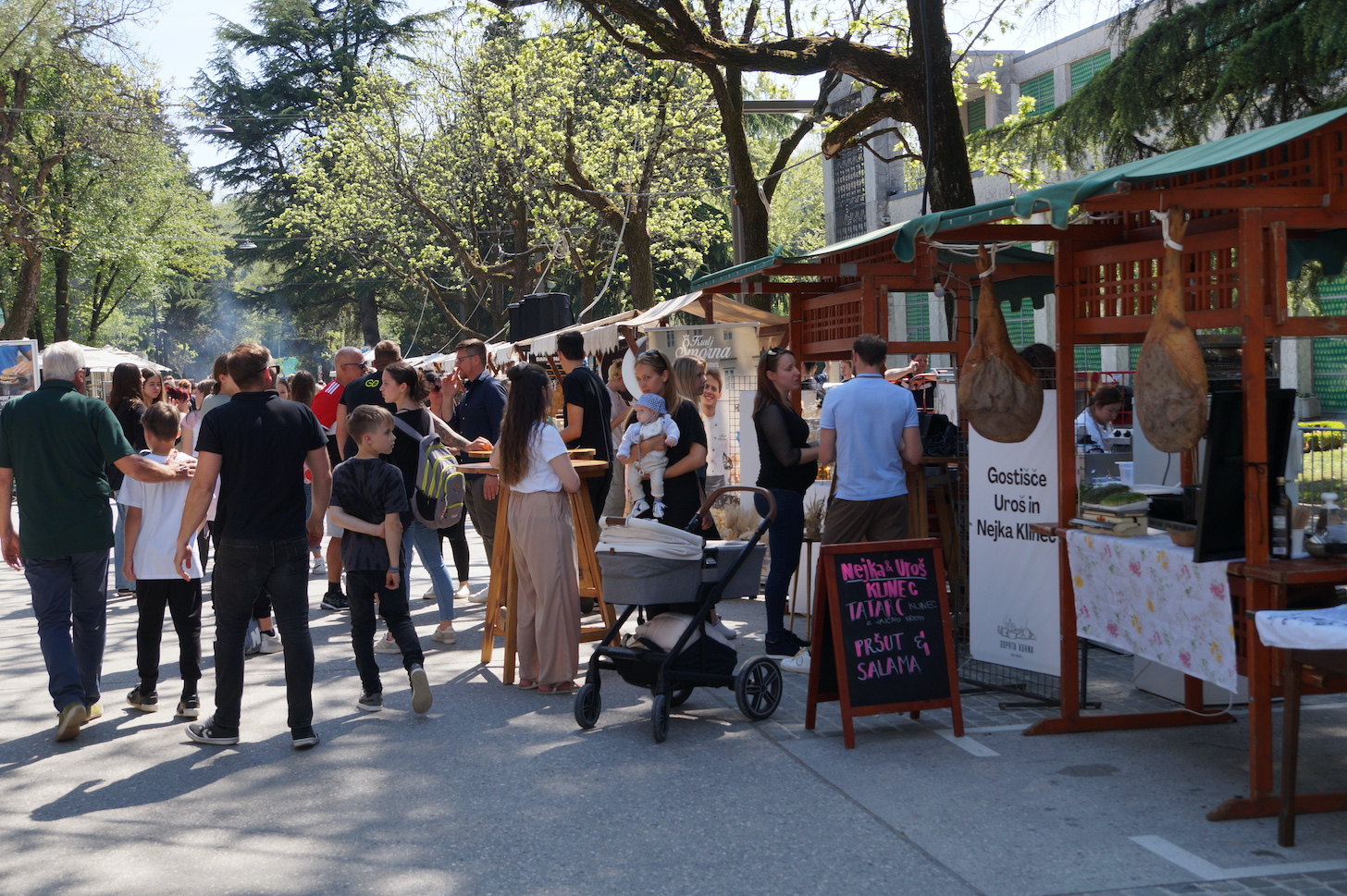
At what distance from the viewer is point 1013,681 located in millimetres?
6969

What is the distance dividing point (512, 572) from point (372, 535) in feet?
3.85

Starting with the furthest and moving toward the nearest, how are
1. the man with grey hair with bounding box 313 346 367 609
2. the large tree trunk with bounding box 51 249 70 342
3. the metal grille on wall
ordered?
1. the large tree trunk with bounding box 51 249 70 342
2. the metal grille on wall
3. the man with grey hair with bounding box 313 346 367 609

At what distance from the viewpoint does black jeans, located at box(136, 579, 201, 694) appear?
21.4 feet

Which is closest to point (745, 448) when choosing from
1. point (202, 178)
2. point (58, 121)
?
point (58, 121)

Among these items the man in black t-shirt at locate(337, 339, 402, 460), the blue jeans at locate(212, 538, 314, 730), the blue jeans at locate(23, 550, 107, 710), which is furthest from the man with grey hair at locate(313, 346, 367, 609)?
the blue jeans at locate(212, 538, 314, 730)

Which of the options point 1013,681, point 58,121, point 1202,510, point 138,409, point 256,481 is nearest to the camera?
point 1202,510

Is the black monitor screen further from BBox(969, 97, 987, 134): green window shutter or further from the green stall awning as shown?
BBox(969, 97, 987, 134): green window shutter

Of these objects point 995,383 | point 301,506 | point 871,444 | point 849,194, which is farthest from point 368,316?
point 995,383

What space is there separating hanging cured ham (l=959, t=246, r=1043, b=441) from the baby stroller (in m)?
1.18

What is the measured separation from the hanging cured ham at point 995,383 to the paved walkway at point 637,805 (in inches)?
59.3

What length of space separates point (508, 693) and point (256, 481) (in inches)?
80.8

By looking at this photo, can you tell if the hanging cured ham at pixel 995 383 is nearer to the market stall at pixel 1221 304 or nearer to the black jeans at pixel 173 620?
the market stall at pixel 1221 304

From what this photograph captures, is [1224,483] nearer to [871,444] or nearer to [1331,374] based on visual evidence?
[871,444]

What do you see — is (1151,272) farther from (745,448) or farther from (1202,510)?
(745,448)
